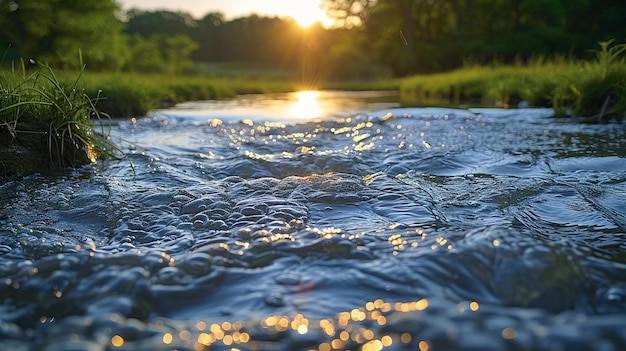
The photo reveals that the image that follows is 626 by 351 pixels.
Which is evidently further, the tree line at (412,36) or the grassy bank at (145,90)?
the tree line at (412,36)

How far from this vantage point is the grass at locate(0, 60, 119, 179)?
8.82ft

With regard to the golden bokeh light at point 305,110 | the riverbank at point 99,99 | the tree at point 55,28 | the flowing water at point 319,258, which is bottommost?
the golden bokeh light at point 305,110

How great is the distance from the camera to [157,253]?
1515 millimetres

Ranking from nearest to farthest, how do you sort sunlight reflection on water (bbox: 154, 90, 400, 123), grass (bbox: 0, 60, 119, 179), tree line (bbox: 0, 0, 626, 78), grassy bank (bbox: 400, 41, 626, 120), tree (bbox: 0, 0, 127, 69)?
1. grass (bbox: 0, 60, 119, 179)
2. grassy bank (bbox: 400, 41, 626, 120)
3. sunlight reflection on water (bbox: 154, 90, 400, 123)
4. tree (bbox: 0, 0, 127, 69)
5. tree line (bbox: 0, 0, 626, 78)

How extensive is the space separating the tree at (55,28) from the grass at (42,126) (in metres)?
15.4

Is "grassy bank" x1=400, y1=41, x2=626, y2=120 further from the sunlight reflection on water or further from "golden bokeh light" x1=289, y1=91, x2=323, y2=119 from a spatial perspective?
"golden bokeh light" x1=289, y1=91, x2=323, y2=119

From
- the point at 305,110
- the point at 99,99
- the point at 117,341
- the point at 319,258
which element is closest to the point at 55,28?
the point at 305,110

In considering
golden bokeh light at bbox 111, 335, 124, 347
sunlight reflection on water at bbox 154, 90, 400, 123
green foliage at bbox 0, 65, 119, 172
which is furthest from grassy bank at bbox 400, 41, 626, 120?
golden bokeh light at bbox 111, 335, 124, 347

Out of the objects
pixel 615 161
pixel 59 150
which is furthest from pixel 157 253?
pixel 615 161

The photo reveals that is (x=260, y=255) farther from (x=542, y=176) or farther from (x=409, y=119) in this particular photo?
(x=409, y=119)

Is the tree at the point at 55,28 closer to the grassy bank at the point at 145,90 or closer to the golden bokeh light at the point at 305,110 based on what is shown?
the grassy bank at the point at 145,90

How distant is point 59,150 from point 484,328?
2.88 meters

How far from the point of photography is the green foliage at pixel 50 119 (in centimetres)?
275

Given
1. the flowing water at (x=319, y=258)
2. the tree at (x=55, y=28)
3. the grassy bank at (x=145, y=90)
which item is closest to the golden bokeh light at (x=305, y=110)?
the grassy bank at (x=145, y=90)
